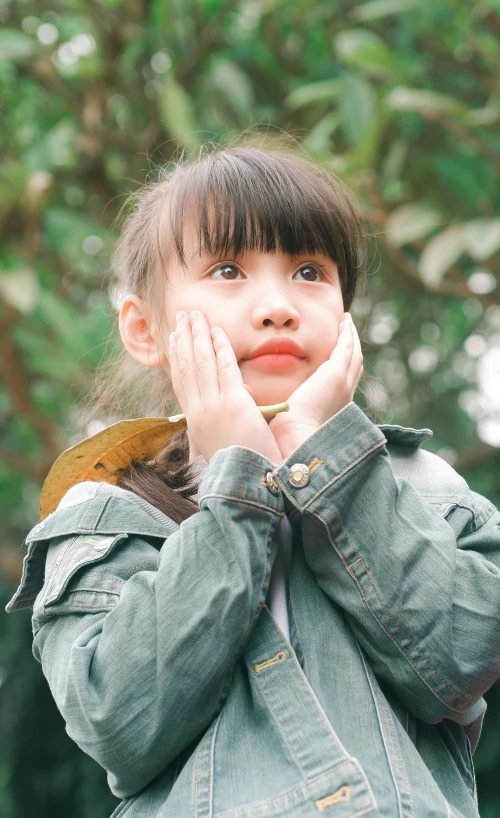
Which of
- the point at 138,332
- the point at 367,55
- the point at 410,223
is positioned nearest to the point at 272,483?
the point at 138,332

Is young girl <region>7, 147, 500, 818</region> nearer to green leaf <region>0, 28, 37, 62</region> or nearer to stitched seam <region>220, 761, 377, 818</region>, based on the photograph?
stitched seam <region>220, 761, 377, 818</region>

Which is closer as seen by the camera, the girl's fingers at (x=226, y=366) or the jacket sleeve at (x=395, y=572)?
the jacket sleeve at (x=395, y=572)

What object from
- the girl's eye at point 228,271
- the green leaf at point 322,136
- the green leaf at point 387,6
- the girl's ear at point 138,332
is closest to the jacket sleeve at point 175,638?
the girl's eye at point 228,271

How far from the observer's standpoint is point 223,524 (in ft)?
2.85

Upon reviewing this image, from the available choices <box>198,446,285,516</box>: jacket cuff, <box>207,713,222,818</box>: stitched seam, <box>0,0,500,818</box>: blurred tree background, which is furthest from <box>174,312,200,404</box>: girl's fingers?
<box>0,0,500,818</box>: blurred tree background

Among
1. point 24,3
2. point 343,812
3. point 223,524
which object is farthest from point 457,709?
point 24,3

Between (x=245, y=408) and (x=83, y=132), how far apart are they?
7.25 feet

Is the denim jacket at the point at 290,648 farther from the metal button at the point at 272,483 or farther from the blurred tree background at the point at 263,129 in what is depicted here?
the blurred tree background at the point at 263,129

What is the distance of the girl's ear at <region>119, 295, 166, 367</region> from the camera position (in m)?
1.22

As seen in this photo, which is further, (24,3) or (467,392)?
(467,392)

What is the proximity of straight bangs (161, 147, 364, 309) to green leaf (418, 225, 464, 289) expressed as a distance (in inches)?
43.9

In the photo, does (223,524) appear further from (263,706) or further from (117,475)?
(117,475)

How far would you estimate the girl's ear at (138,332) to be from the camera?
1220 mm

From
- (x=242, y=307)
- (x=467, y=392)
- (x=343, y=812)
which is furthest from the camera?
(x=467, y=392)
